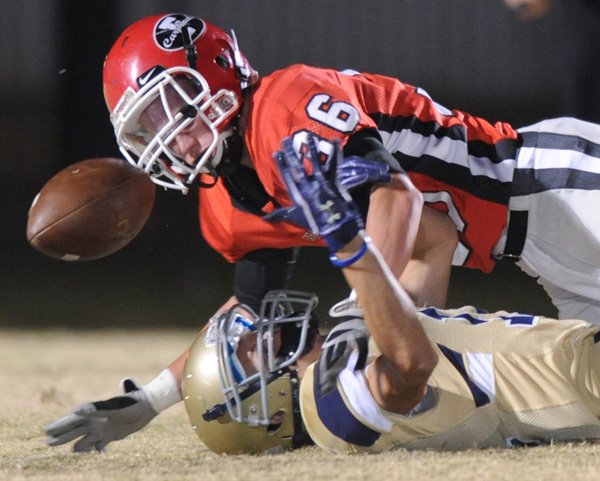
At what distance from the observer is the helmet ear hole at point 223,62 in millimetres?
2410

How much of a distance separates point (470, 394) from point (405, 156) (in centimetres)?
64

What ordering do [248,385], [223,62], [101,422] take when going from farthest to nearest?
[223,62], [101,422], [248,385]

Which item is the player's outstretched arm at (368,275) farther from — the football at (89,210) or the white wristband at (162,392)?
the white wristband at (162,392)

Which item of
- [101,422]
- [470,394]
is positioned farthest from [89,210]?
[470,394]

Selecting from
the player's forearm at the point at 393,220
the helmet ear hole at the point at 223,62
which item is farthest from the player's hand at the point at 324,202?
the helmet ear hole at the point at 223,62

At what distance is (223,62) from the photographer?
2.42m

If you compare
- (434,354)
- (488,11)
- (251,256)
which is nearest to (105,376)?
(251,256)

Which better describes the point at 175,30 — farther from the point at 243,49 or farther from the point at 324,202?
the point at 243,49

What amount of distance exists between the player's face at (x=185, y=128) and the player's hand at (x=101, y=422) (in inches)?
20.8

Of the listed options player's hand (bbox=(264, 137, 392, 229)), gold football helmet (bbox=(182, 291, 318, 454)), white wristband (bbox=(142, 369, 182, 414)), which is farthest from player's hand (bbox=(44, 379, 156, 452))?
player's hand (bbox=(264, 137, 392, 229))

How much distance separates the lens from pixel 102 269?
18.4ft

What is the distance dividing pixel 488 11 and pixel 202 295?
2.72 m

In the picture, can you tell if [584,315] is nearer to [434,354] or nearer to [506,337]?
[506,337]

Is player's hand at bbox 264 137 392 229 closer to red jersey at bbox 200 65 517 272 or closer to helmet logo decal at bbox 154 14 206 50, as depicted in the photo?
red jersey at bbox 200 65 517 272
